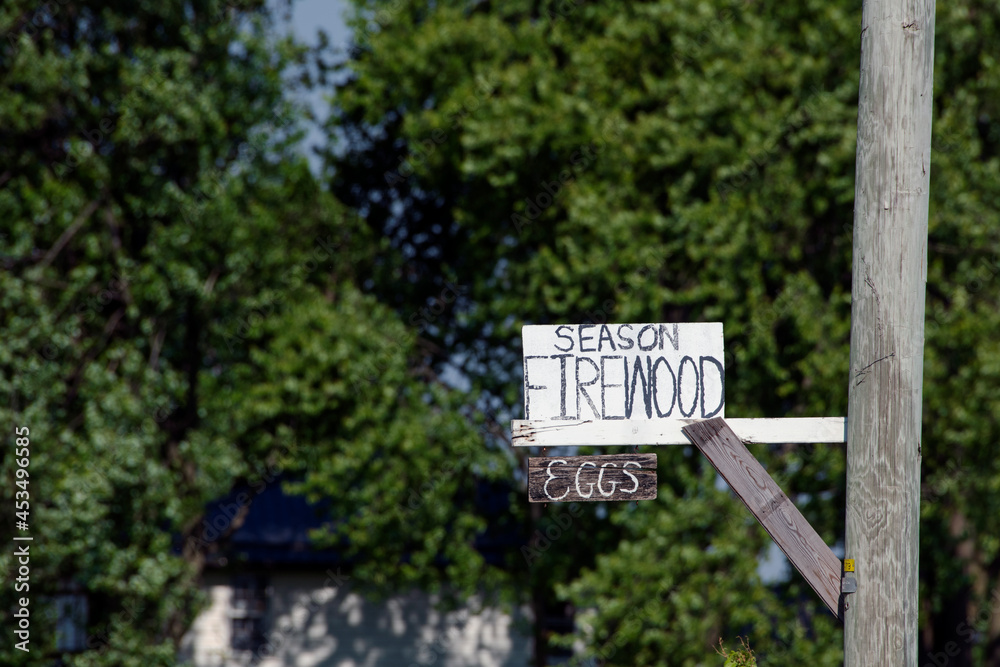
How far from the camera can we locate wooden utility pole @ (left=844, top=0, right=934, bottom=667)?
4.40 metres

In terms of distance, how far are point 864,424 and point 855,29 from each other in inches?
354

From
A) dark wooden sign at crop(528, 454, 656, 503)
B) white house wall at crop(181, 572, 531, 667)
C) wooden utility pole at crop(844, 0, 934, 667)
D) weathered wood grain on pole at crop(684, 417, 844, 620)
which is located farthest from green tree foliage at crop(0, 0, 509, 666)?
wooden utility pole at crop(844, 0, 934, 667)

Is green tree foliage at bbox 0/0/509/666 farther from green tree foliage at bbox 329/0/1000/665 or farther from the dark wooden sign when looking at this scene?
the dark wooden sign

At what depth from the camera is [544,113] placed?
12.3 meters

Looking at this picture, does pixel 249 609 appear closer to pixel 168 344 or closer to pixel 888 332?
pixel 168 344

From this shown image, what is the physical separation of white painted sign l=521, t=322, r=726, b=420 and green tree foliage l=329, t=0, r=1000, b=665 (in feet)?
22.3

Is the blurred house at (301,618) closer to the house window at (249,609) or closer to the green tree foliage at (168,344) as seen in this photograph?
the house window at (249,609)

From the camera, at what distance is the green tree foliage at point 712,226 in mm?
11594

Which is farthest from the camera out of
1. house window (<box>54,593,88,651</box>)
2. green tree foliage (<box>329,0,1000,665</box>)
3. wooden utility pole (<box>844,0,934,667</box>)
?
house window (<box>54,593,88,651</box>)

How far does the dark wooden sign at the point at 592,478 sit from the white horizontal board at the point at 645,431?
0.31 feet

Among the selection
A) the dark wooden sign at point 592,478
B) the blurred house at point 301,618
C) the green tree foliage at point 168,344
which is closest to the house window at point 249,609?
the blurred house at point 301,618

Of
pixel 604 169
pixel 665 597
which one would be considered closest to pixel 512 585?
pixel 665 597

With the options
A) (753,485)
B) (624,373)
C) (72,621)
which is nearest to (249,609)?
(72,621)

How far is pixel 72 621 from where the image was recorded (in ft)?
41.5
